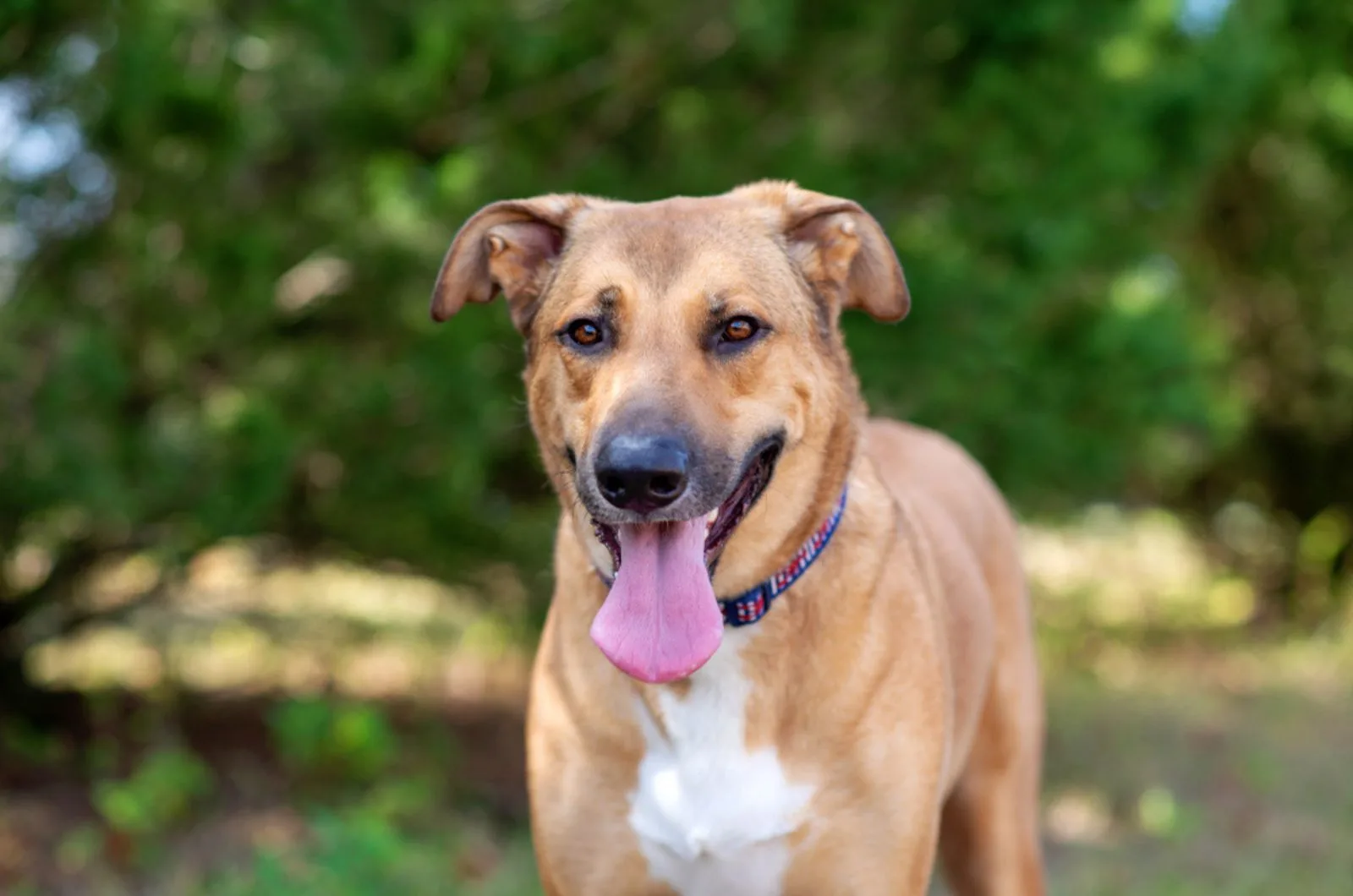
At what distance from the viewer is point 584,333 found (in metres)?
3.18

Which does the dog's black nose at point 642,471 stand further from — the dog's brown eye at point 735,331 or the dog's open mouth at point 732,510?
the dog's brown eye at point 735,331

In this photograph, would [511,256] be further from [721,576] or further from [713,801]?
[713,801]

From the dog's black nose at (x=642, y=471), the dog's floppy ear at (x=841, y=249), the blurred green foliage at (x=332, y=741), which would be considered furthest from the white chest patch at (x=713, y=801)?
the blurred green foliage at (x=332, y=741)

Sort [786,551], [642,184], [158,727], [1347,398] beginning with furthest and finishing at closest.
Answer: [1347,398] → [158,727] → [642,184] → [786,551]

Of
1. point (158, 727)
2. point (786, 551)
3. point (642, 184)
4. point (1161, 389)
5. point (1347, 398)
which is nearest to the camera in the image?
point (786, 551)

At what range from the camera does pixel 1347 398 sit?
11.1 metres

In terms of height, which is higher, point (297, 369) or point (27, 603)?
point (297, 369)

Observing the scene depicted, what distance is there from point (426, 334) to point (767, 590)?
2.53 m

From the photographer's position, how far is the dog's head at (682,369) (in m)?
2.91

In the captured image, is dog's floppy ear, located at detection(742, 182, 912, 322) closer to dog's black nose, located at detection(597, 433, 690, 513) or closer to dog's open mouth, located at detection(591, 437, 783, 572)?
dog's open mouth, located at detection(591, 437, 783, 572)

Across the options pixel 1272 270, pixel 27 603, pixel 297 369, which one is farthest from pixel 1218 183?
pixel 27 603

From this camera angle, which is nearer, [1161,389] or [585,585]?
[585,585]

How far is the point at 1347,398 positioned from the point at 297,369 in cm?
834

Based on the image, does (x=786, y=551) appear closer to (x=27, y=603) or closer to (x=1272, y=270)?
(x=27, y=603)
